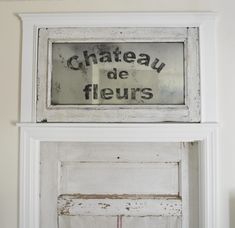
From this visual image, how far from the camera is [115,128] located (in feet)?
6.46

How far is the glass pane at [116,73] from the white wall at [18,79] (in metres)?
0.22

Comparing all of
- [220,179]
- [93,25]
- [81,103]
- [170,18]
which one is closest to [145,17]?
[170,18]

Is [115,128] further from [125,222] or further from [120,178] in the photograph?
[125,222]

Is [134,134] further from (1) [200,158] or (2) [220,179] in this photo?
(2) [220,179]

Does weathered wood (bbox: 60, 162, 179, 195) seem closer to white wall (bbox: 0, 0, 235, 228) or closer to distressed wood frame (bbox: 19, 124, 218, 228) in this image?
distressed wood frame (bbox: 19, 124, 218, 228)

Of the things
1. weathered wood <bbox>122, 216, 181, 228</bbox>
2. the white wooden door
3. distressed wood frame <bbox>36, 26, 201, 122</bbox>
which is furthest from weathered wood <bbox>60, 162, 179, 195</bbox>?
distressed wood frame <bbox>36, 26, 201, 122</bbox>

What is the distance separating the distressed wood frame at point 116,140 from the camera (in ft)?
6.34

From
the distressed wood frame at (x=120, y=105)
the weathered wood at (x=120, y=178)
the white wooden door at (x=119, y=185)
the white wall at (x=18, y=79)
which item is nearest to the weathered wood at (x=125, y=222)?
the white wooden door at (x=119, y=185)

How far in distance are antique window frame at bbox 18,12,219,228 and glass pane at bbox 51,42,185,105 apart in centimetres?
12

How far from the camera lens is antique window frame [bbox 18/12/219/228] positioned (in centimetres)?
194

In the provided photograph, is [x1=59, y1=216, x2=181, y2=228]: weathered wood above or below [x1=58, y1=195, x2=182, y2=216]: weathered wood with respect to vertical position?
below

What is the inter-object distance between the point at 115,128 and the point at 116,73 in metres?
0.32

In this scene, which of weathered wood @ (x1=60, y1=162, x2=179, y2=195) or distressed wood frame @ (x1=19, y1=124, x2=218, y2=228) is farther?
weathered wood @ (x1=60, y1=162, x2=179, y2=195)

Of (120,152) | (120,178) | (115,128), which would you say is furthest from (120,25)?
(120,178)
